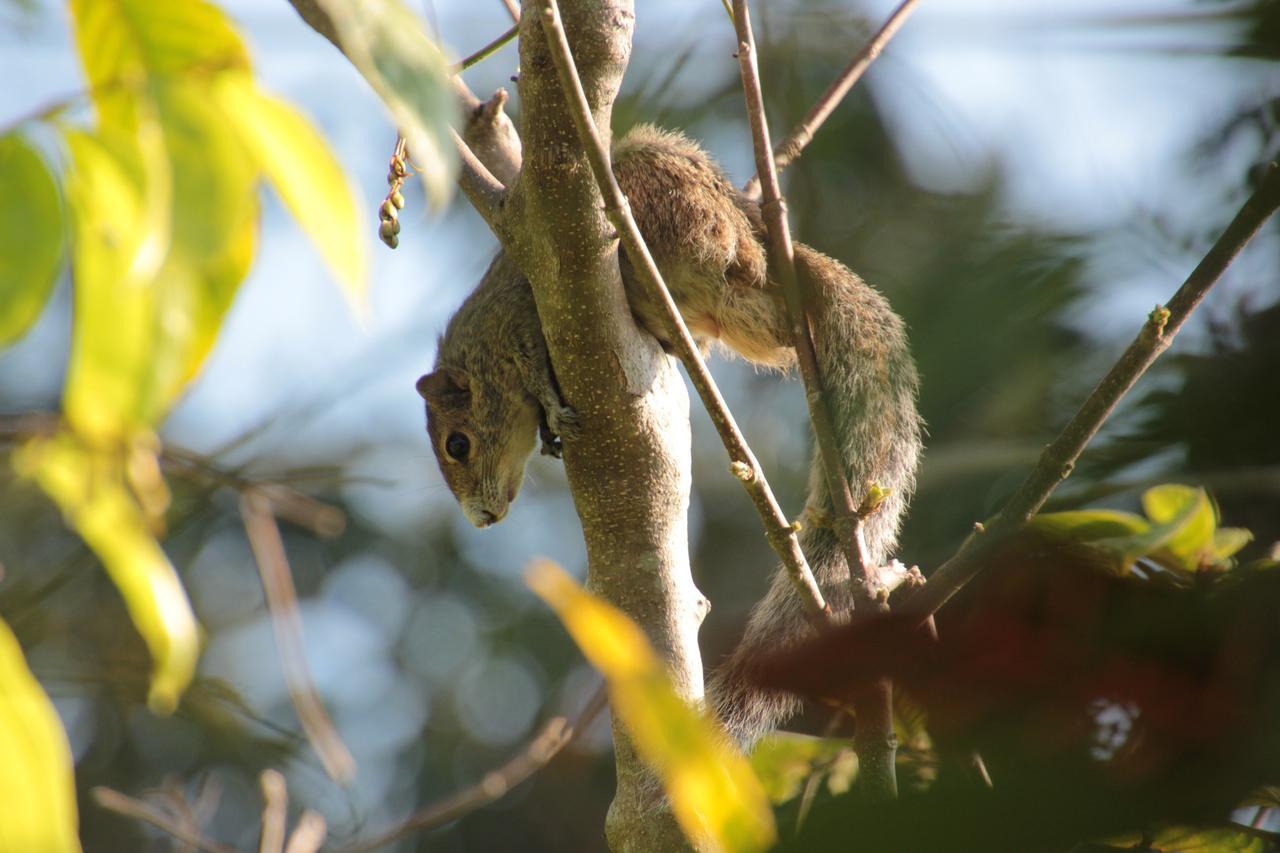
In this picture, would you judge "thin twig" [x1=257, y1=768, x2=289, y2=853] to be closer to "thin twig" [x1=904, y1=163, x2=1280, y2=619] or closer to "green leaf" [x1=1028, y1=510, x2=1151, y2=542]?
"thin twig" [x1=904, y1=163, x2=1280, y2=619]

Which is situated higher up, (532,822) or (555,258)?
(555,258)

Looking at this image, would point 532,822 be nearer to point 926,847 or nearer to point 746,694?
point 746,694

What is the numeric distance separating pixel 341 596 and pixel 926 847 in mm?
6518

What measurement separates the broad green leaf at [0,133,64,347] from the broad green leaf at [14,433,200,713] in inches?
3.8

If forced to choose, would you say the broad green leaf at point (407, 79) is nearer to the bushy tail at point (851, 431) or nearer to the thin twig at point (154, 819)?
the bushy tail at point (851, 431)

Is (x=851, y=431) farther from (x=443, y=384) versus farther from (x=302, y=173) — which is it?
(x=302, y=173)

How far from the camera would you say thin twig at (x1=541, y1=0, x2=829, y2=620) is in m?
1.39

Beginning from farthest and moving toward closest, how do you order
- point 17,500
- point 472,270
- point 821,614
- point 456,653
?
point 456,653
point 472,270
point 17,500
point 821,614

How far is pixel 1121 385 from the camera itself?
1519 millimetres

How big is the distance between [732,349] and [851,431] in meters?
0.65

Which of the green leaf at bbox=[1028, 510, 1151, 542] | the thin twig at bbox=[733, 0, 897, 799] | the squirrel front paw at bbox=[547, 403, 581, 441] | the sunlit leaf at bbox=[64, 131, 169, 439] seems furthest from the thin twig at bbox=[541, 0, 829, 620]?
the sunlit leaf at bbox=[64, 131, 169, 439]

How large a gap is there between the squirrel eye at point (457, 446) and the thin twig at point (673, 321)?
6.10ft

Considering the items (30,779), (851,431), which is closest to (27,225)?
(30,779)

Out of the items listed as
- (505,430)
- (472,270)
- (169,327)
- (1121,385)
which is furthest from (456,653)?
(169,327)
